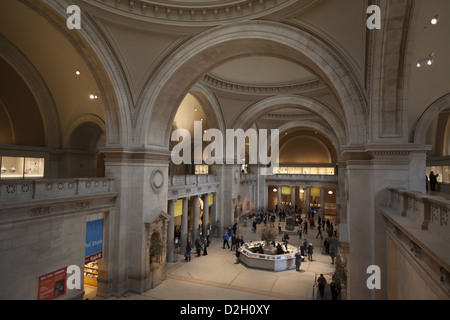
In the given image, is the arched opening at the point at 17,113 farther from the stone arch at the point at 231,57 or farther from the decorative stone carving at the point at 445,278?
the decorative stone carving at the point at 445,278

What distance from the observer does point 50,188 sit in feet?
25.7

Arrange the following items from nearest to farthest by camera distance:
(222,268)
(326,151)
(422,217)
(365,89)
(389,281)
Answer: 1. (422,217)
2. (389,281)
3. (365,89)
4. (222,268)
5. (326,151)

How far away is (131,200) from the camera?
10.7m

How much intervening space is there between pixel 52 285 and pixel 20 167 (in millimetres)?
6269

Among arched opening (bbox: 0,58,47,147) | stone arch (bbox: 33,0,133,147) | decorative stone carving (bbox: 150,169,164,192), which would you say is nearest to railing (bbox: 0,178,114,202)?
decorative stone carving (bbox: 150,169,164,192)

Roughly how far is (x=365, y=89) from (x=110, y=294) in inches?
451

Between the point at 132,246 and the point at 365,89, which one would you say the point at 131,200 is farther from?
the point at 365,89

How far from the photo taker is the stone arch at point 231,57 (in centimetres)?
835

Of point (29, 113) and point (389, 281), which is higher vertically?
point (29, 113)

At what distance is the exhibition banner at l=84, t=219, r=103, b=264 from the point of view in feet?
30.9

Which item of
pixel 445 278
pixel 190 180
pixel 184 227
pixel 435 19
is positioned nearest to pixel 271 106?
pixel 190 180

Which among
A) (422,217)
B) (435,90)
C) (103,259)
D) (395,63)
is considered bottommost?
(103,259)

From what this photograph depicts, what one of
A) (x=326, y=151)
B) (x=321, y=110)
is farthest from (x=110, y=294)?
(x=326, y=151)

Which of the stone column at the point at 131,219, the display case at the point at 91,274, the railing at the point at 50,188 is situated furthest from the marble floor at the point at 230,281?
the railing at the point at 50,188
